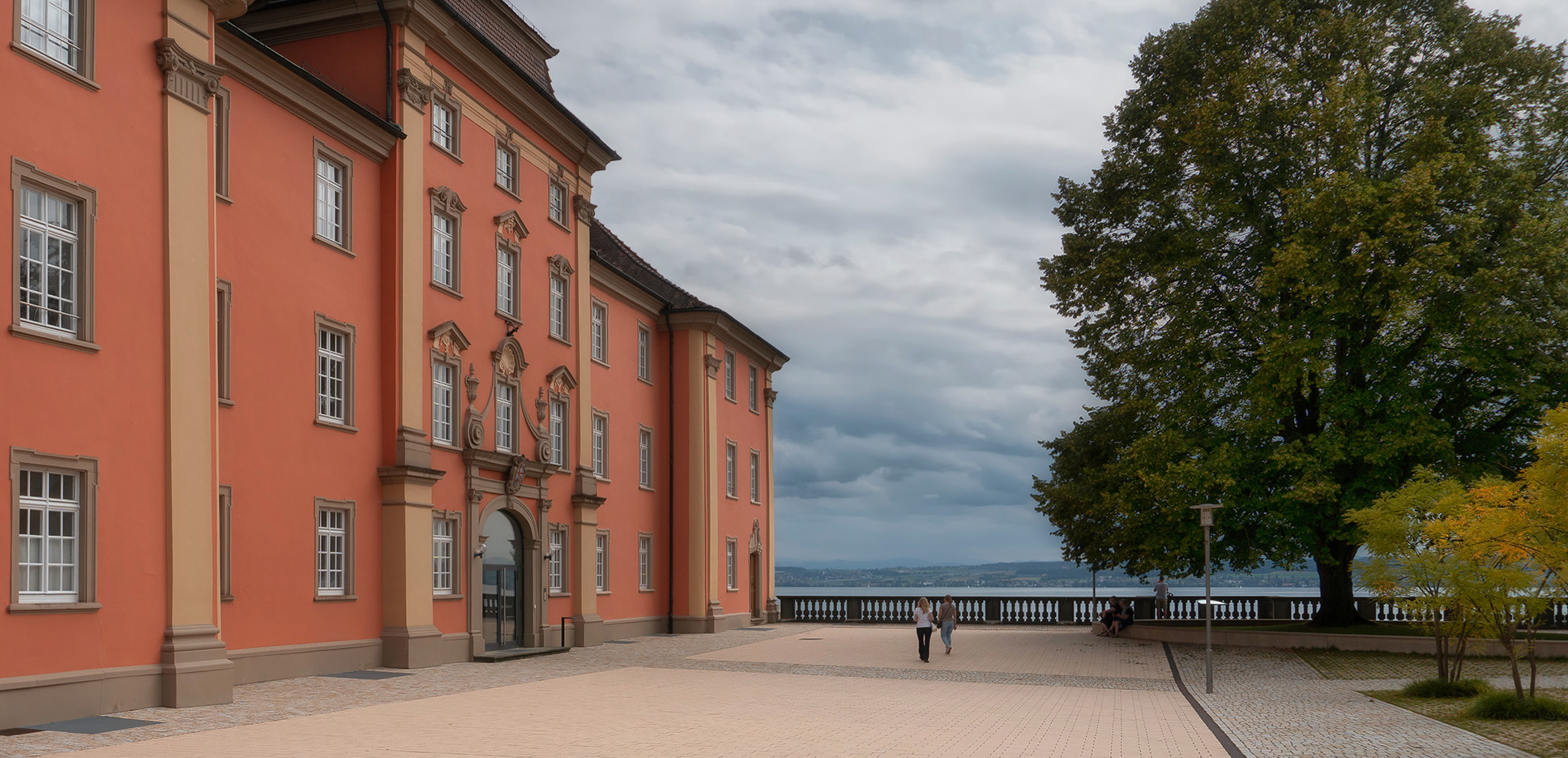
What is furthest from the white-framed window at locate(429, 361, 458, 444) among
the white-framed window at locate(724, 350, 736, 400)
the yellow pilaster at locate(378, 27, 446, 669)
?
the white-framed window at locate(724, 350, 736, 400)

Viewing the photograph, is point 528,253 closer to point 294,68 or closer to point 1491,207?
point 294,68

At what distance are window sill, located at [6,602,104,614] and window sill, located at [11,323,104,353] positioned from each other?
292cm

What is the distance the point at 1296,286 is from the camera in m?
26.6

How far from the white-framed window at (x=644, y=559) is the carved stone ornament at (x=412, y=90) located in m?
16.2

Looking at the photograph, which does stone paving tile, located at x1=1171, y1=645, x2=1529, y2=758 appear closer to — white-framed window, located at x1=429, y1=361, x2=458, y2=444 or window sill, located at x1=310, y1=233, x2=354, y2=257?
white-framed window, located at x1=429, y1=361, x2=458, y2=444

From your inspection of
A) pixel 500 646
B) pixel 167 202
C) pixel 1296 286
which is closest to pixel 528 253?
pixel 500 646

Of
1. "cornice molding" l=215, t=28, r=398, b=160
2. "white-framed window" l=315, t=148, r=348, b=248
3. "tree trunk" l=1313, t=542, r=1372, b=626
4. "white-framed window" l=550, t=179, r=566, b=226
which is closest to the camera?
"cornice molding" l=215, t=28, r=398, b=160

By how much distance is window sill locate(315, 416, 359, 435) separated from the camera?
20.7m

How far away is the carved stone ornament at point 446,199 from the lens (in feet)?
79.2

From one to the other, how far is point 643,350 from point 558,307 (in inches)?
315

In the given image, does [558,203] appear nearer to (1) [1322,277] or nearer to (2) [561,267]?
(2) [561,267]

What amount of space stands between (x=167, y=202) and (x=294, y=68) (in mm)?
4730

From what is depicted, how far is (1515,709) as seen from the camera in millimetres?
15805

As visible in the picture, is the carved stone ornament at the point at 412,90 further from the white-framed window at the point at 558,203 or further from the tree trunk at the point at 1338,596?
the tree trunk at the point at 1338,596
